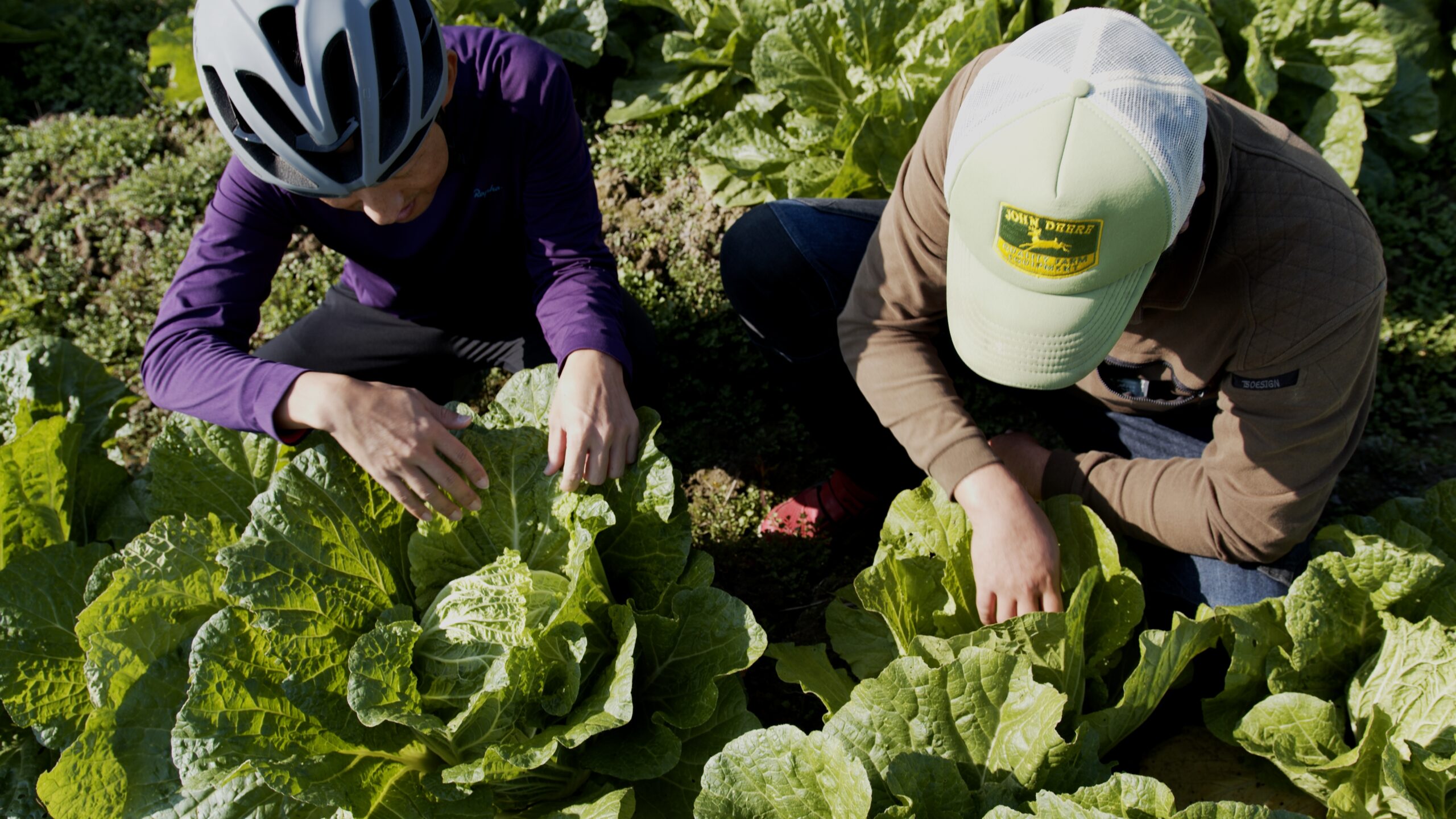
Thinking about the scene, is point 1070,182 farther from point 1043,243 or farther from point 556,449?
point 556,449

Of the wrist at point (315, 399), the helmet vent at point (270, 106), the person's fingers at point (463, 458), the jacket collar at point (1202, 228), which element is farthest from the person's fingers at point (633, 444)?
the jacket collar at point (1202, 228)

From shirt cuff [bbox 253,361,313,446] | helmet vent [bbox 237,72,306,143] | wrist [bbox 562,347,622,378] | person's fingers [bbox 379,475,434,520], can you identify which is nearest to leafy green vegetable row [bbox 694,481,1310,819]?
wrist [bbox 562,347,622,378]

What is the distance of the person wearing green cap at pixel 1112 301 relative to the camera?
1804 millimetres

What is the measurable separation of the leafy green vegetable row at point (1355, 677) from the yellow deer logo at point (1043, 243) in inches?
42.4

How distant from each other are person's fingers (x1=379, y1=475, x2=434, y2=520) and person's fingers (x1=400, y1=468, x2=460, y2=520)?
0.5 inches

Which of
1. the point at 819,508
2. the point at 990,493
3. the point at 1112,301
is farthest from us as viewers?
the point at 819,508

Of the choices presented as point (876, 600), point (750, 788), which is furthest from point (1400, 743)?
point (750, 788)

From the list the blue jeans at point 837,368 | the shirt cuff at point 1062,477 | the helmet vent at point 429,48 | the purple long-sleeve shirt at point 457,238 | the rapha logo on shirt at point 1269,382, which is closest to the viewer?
the rapha logo on shirt at point 1269,382

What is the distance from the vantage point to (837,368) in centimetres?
306

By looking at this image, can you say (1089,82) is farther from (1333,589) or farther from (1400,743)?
(1400,743)

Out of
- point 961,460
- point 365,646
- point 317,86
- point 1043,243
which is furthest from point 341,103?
point 961,460

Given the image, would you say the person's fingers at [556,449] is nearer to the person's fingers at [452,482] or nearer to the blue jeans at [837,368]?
the person's fingers at [452,482]

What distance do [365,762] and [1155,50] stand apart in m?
2.27

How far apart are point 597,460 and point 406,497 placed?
0.48m
